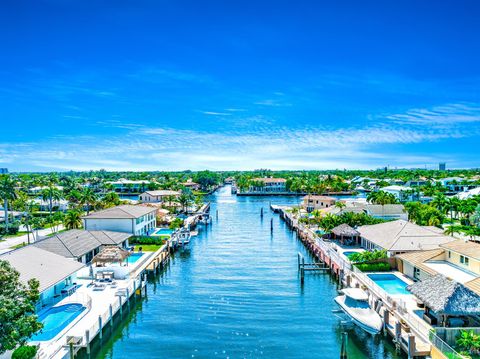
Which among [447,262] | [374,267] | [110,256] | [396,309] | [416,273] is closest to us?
[396,309]

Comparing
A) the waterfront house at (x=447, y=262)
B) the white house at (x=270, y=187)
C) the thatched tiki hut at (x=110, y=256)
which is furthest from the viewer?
the white house at (x=270, y=187)

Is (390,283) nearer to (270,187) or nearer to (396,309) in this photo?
(396,309)

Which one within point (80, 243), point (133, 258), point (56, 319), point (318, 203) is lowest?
point (56, 319)

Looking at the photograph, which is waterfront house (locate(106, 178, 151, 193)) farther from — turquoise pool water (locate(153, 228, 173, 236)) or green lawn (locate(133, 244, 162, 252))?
green lawn (locate(133, 244, 162, 252))

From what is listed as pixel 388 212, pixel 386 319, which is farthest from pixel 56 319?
pixel 388 212

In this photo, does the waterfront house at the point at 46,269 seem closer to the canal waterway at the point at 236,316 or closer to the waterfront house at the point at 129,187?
the canal waterway at the point at 236,316

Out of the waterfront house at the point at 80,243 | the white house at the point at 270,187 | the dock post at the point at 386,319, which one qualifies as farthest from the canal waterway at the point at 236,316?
the white house at the point at 270,187

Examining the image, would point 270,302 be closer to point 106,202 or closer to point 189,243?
point 189,243
